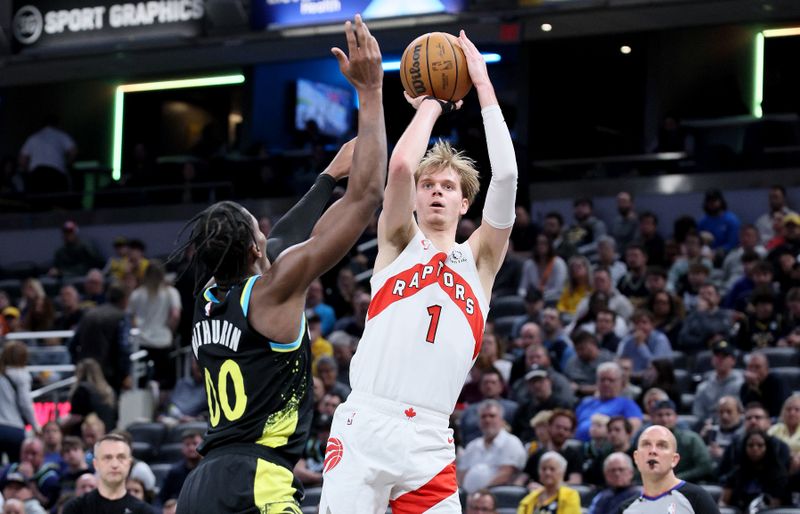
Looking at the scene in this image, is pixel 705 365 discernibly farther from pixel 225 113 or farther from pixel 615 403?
pixel 225 113

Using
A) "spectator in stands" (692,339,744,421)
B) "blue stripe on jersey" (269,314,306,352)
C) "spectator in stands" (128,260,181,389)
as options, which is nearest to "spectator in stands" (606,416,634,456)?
"spectator in stands" (692,339,744,421)

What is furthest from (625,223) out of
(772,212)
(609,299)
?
(609,299)

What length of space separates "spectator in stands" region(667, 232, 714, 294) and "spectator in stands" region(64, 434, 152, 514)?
7358 mm

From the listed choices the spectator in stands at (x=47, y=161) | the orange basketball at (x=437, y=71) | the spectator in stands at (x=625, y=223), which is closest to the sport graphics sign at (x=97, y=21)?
the spectator in stands at (x=47, y=161)

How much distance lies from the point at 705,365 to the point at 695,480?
2320mm

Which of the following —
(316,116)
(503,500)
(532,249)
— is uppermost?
(316,116)

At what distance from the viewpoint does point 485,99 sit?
5477 millimetres

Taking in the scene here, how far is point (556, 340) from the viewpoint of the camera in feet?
42.1

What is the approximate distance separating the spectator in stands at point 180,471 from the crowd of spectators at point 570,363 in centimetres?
2

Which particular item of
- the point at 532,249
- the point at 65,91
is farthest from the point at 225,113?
the point at 532,249

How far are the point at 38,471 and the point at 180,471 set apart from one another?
1569 mm

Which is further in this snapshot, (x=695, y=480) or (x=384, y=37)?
(x=384, y=37)

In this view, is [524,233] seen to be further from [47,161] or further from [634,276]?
[47,161]

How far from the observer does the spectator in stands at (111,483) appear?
8.00m
